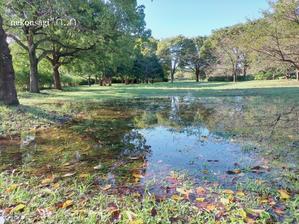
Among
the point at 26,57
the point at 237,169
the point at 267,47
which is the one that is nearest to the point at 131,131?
the point at 237,169

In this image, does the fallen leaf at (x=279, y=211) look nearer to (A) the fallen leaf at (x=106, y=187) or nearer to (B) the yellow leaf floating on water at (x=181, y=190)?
(B) the yellow leaf floating on water at (x=181, y=190)

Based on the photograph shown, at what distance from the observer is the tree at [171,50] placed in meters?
51.5

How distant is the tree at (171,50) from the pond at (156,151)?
45954mm

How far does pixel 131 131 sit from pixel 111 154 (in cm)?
209

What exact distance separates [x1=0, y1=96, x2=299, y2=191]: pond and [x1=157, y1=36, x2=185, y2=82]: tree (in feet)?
151

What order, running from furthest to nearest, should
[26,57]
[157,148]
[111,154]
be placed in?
1. [26,57]
2. [157,148]
3. [111,154]

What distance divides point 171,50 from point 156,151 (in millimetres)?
49492

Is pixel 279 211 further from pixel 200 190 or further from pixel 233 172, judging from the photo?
pixel 233 172

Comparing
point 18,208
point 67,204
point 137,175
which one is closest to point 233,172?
point 137,175

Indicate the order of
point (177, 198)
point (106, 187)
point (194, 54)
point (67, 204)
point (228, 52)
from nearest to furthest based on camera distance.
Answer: point (67, 204)
point (177, 198)
point (106, 187)
point (228, 52)
point (194, 54)

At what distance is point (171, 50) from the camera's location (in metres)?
52.4

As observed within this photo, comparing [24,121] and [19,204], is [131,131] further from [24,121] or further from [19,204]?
[19,204]

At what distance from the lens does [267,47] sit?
16672 millimetres

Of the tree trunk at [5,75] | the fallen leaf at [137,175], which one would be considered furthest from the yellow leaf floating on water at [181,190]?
the tree trunk at [5,75]
